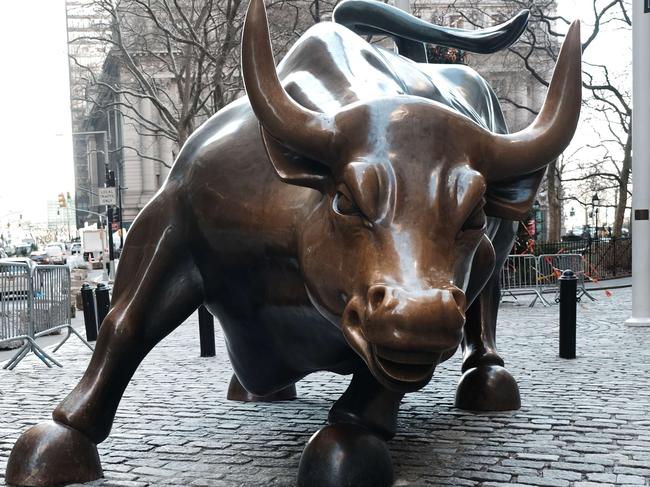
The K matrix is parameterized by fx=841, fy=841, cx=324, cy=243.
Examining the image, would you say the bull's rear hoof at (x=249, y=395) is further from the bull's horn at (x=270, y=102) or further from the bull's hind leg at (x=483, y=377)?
the bull's horn at (x=270, y=102)

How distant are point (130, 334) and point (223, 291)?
1.60 ft

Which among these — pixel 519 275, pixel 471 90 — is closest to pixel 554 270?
pixel 519 275

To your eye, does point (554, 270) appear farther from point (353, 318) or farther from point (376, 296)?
point (376, 296)

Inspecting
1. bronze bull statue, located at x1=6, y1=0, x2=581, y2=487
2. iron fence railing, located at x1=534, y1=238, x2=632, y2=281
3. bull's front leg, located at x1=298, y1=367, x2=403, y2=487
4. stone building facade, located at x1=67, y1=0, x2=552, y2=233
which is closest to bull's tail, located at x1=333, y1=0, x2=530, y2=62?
bronze bull statue, located at x1=6, y1=0, x2=581, y2=487

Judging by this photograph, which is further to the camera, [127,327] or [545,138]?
[127,327]

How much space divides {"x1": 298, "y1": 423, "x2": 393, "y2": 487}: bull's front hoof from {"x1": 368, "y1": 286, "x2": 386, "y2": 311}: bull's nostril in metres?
0.98

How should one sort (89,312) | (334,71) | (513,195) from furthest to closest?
(89,312) → (334,71) → (513,195)

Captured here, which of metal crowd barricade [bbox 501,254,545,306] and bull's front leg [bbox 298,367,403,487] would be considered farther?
metal crowd barricade [bbox 501,254,545,306]

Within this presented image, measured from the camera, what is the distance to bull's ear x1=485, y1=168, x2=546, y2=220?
3.52 metres

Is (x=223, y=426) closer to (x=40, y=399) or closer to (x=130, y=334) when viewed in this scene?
(x=130, y=334)

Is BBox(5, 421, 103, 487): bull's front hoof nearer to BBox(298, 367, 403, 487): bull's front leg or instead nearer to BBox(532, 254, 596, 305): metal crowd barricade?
BBox(298, 367, 403, 487): bull's front leg

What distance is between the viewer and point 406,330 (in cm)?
282

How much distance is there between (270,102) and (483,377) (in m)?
Answer: 3.12

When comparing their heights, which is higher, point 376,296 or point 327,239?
point 327,239
